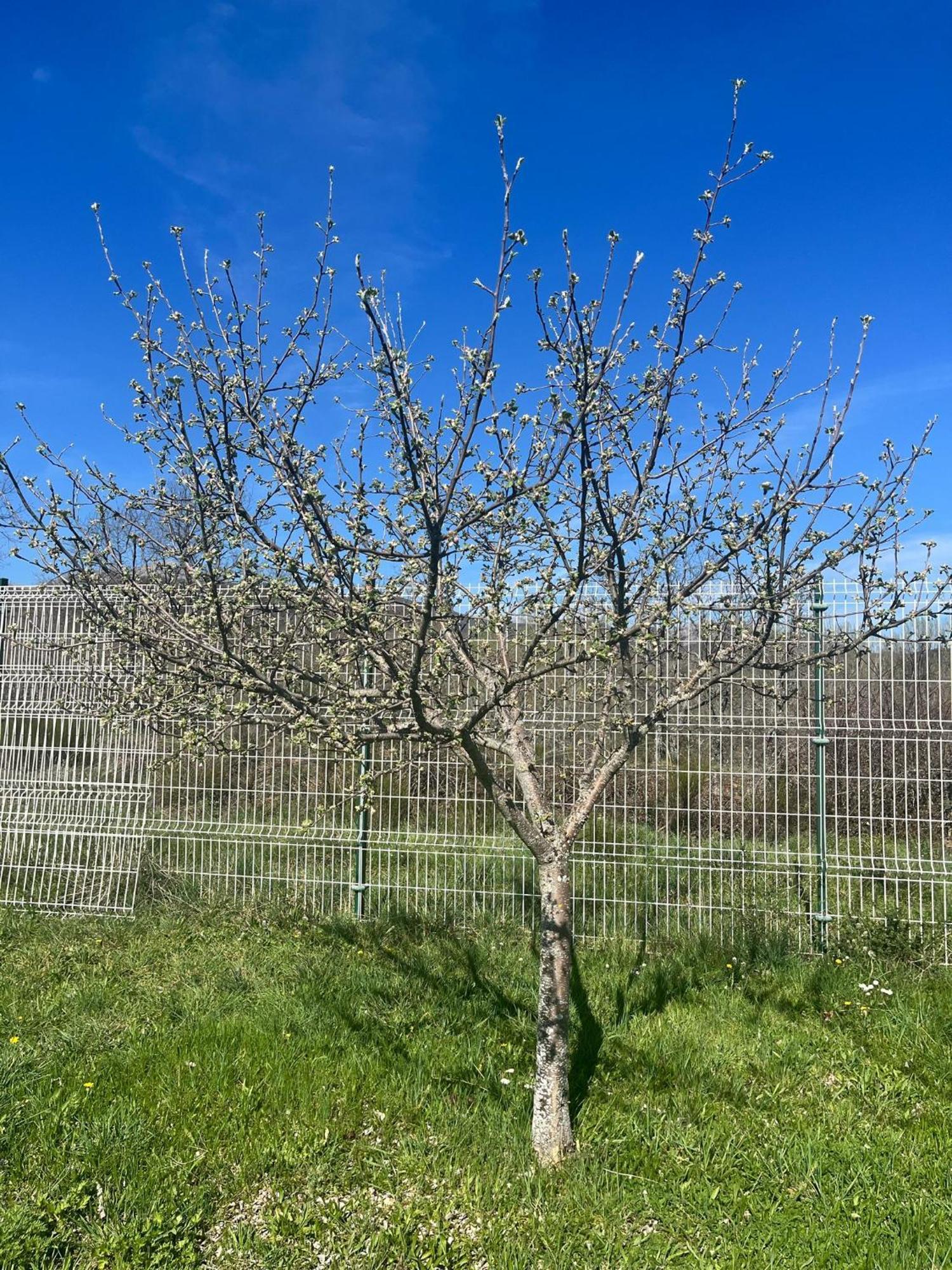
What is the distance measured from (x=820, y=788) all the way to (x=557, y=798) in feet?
5.94

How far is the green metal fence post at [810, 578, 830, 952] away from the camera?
6035 mm

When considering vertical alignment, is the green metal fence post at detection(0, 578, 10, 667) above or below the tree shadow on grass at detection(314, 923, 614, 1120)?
above

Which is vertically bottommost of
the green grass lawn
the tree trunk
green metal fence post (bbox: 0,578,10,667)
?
the green grass lawn

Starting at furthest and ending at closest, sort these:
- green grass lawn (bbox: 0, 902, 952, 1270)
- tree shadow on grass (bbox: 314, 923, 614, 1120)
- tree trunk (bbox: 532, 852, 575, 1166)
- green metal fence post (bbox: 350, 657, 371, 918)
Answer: green metal fence post (bbox: 350, 657, 371, 918)
tree shadow on grass (bbox: 314, 923, 614, 1120)
tree trunk (bbox: 532, 852, 575, 1166)
green grass lawn (bbox: 0, 902, 952, 1270)

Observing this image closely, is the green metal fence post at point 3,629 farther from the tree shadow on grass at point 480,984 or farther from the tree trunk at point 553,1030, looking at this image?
the tree trunk at point 553,1030

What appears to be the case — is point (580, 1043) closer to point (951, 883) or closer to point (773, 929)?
point (773, 929)

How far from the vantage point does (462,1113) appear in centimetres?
394

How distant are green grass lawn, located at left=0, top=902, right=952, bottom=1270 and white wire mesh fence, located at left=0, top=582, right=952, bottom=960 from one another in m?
0.57

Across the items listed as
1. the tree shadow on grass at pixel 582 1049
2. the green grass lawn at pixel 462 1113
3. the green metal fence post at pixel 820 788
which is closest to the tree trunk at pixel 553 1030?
the green grass lawn at pixel 462 1113

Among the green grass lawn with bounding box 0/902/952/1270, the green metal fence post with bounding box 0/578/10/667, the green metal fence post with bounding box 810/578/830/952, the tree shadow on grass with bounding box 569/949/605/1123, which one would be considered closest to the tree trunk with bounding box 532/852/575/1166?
the green grass lawn with bounding box 0/902/952/1270

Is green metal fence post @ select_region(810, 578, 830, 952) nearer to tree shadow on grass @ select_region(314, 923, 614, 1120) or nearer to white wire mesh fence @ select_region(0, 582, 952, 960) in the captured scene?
white wire mesh fence @ select_region(0, 582, 952, 960)

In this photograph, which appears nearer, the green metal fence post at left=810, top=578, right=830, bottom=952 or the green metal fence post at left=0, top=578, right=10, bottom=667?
the green metal fence post at left=810, top=578, right=830, bottom=952

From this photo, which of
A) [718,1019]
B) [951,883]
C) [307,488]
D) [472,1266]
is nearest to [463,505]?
[307,488]

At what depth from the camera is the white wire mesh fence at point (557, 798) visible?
6.04 m
